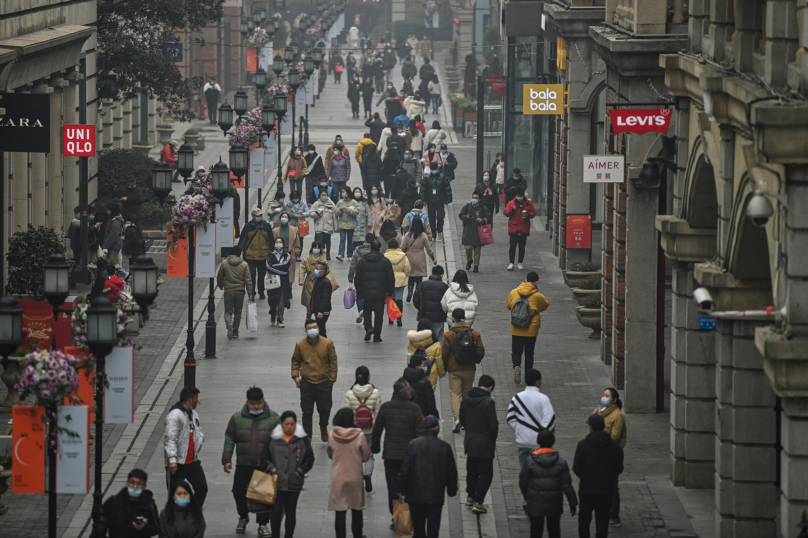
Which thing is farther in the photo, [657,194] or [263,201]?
[263,201]

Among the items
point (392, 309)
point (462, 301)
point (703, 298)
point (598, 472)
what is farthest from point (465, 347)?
point (703, 298)

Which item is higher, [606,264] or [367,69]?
[367,69]

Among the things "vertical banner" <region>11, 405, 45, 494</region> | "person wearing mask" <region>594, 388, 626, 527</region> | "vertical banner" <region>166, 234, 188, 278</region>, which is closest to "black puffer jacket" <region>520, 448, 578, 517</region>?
"person wearing mask" <region>594, 388, 626, 527</region>

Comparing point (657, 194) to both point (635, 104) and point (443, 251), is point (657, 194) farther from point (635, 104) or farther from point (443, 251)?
point (443, 251)

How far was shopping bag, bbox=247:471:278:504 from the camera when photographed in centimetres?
1534

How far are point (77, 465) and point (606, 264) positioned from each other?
11.7 m

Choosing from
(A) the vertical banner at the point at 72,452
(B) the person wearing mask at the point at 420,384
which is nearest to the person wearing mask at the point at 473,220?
(B) the person wearing mask at the point at 420,384

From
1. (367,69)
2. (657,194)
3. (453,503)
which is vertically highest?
(367,69)

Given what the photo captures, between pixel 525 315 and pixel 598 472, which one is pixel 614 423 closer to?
pixel 598 472

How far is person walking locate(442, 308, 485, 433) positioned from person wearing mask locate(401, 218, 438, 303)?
7664 mm

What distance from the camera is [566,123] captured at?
31.8 m

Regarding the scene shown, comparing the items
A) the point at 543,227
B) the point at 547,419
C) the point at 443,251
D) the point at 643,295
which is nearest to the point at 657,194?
the point at 643,295

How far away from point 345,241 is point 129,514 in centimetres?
1937

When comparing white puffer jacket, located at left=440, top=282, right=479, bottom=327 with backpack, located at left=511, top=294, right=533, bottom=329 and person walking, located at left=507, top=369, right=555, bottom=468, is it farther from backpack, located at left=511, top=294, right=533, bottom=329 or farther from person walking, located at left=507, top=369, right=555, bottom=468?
person walking, located at left=507, top=369, right=555, bottom=468
